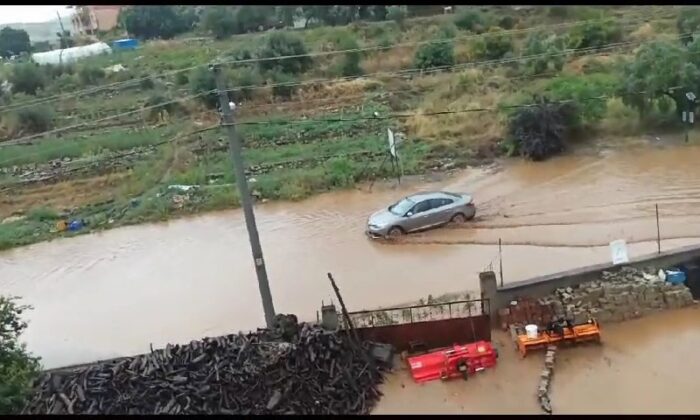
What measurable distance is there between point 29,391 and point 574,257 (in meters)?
9.43

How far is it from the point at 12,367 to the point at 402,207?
874cm

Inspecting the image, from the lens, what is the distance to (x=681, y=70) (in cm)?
1905

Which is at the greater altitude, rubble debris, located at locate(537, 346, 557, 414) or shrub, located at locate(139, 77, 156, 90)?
shrub, located at locate(139, 77, 156, 90)

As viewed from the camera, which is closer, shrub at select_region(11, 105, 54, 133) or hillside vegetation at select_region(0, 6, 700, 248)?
hillside vegetation at select_region(0, 6, 700, 248)

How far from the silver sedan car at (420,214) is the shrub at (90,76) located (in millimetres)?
24686

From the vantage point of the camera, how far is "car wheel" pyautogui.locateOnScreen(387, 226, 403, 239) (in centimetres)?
1512

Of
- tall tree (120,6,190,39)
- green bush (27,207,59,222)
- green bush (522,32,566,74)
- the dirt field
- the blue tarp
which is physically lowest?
the dirt field

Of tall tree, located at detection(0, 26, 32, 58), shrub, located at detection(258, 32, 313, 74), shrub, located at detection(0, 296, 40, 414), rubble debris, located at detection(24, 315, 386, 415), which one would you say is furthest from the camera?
tall tree, located at detection(0, 26, 32, 58)

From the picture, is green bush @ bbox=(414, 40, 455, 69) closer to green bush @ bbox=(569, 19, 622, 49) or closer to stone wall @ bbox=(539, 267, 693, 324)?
green bush @ bbox=(569, 19, 622, 49)

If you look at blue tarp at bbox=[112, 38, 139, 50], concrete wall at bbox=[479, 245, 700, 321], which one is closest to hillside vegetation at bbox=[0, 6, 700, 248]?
blue tarp at bbox=[112, 38, 139, 50]

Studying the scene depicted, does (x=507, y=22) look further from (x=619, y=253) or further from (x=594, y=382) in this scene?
(x=594, y=382)

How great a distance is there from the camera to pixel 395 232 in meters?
15.1

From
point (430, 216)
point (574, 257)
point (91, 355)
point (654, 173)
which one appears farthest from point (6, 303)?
point (654, 173)

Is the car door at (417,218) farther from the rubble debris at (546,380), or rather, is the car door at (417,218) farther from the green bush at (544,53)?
the green bush at (544,53)
